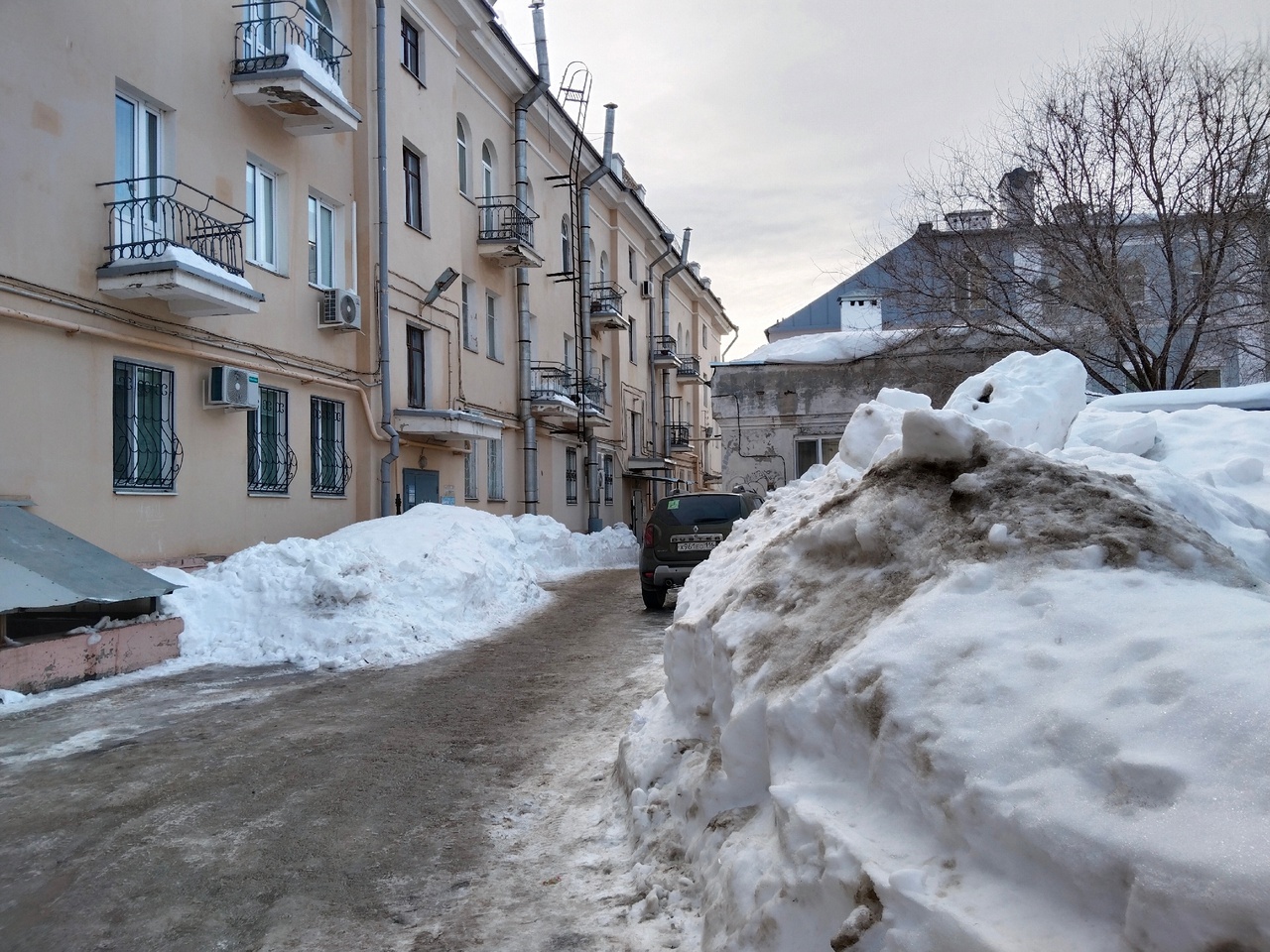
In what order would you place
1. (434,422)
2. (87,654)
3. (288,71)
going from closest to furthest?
(87,654) → (288,71) → (434,422)

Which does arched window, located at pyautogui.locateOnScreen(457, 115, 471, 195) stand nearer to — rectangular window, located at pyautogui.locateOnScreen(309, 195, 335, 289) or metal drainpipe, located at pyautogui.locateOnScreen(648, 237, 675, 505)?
rectangular window, located at pyautogui.locateOnScreen(309, 195, 335, 289)

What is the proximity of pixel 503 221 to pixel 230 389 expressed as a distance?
11135 millimetres

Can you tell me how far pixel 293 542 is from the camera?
10781 mm

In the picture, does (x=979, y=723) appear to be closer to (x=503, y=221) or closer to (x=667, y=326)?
(x=503, y=221)

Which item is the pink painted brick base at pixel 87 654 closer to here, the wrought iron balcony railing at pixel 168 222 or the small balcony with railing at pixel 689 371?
the wrought iron balcony railing at pixel 168 222

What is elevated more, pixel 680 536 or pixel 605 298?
pixel 605 298

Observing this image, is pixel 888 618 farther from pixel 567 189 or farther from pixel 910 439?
pixel 567 189

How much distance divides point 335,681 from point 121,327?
5.52 meters

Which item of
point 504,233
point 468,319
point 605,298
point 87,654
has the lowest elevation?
point 87,654

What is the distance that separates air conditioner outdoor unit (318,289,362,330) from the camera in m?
14.7

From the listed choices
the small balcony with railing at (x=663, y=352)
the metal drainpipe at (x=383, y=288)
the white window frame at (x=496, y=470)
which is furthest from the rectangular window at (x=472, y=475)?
the small balcony with railing at (x=663, y=352)

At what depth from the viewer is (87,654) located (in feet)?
26.0

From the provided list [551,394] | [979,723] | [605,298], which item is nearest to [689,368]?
[605,298]

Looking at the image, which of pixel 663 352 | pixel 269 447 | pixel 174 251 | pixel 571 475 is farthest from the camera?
pixel 663 352
